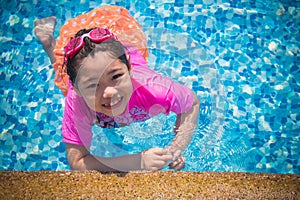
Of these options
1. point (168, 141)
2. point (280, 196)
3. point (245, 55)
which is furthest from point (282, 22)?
point (280, 196)

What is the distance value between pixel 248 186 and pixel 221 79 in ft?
5.24

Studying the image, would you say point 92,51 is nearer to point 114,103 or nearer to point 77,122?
point 114,103

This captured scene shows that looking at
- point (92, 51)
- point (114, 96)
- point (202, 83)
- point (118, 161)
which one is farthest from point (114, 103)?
point (202, 83)

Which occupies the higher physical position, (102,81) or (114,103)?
(102,81)

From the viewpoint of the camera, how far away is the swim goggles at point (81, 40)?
3362mm

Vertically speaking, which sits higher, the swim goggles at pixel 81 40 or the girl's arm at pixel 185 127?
the swim goggles at pixel 81 40

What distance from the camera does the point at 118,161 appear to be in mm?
3855

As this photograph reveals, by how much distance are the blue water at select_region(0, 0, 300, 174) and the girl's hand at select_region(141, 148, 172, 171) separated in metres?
0.36

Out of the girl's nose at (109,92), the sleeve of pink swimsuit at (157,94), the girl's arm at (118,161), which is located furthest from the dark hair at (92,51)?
the girl's arm at (118,161)

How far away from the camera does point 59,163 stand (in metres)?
4.26

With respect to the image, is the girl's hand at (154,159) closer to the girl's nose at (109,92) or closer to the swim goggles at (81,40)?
the girl's nose at (109,92)

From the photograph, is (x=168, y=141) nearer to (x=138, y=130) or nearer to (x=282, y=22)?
(x=138, y=130)

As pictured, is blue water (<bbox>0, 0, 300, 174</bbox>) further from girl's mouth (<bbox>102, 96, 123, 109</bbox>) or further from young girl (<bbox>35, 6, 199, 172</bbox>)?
girl's mouth (<bbox>102, 96, 123, 109</bbox>)

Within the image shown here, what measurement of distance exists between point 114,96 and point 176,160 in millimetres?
847
